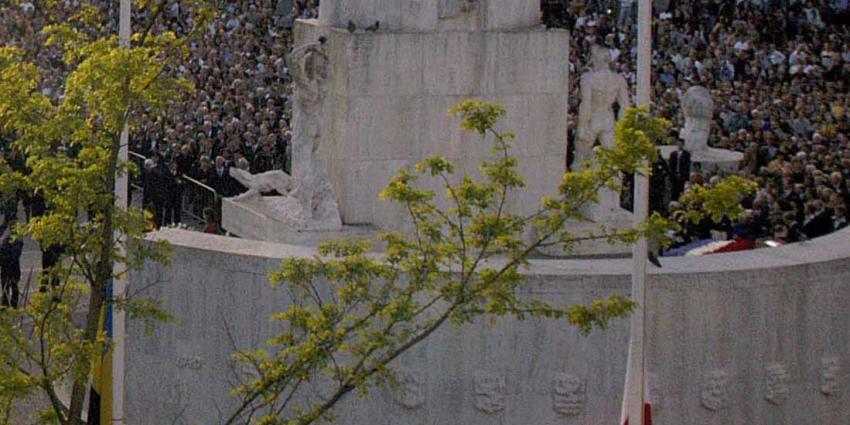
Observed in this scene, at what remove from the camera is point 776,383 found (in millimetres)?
22922

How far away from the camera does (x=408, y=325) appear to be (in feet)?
69.4

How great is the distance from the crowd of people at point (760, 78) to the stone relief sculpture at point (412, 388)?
6.23m

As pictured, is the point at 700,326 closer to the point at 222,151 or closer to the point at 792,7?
the point at 222,151

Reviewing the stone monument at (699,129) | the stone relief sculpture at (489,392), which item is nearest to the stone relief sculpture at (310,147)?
the stone relief sculpture at (489,392)

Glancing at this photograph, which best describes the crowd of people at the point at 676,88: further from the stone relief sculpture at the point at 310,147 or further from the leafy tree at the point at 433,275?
the leafy tree at the point at 433,275

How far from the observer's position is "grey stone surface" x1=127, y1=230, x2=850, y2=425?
2250 centimetres

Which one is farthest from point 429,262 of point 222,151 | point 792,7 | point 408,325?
point 792,7

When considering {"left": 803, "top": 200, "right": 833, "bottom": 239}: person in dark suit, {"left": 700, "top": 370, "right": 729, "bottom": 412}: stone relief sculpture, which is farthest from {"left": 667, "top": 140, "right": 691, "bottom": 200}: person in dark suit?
{"left": 700, "top": 370, "right": 729, "bottom": 412}: stone relief sculpture

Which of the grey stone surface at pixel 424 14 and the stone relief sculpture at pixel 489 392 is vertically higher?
the grey stone surface at pixel 424 14

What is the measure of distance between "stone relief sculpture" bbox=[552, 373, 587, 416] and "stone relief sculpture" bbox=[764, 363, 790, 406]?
1.66 m

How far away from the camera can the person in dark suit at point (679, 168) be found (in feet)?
100

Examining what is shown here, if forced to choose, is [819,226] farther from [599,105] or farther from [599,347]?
[599,347]

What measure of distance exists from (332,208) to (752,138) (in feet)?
41.3

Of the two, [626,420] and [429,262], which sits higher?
[429,262]
